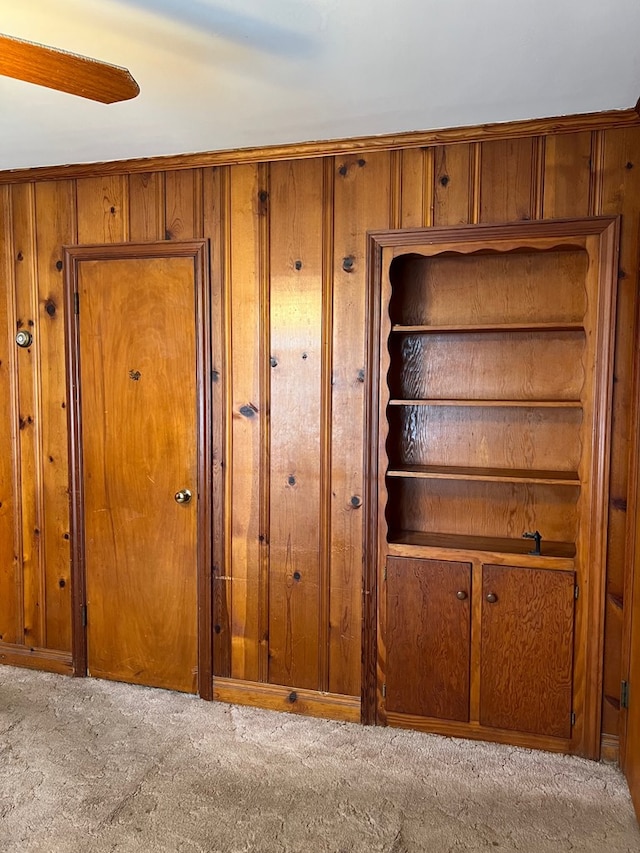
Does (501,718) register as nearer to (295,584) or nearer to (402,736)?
(402,736)

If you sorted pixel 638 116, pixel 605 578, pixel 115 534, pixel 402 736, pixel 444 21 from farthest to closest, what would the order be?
pixel 115 534 → pixel 402 736 → pixel 605 578 → pixel 638 116 → pixel 444 21

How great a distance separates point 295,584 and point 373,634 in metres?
0.40

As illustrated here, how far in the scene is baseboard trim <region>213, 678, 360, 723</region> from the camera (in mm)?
2758

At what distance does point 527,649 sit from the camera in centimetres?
251

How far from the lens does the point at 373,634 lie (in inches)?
107

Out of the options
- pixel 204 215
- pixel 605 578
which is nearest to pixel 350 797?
pixel 605 578

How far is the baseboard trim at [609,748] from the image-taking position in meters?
2.45

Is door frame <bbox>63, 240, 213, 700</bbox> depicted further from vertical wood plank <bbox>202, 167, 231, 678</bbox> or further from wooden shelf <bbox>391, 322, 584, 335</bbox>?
wooden shelf <bbox>391, 322, 584, 335</bbox>

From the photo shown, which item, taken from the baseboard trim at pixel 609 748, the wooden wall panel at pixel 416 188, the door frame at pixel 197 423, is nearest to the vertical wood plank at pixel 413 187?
the wooden wall panel at pixel 416 188

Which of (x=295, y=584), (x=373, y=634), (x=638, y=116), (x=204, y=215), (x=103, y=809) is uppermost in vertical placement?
(x=638, y=116)

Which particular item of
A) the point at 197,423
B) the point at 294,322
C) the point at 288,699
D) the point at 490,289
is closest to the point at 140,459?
the point at 197,423

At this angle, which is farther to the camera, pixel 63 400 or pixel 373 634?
pixel 63 400

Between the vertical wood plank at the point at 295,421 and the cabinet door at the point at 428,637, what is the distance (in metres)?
0.36

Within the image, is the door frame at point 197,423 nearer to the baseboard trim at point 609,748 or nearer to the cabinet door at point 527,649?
the cabinet door at point 527,649
